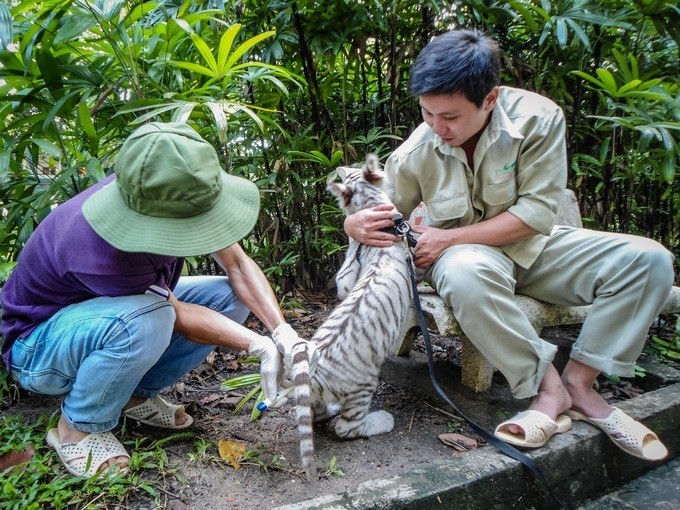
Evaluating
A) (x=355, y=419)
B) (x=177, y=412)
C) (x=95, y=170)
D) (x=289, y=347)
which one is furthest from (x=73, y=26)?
(x=355, y=419)

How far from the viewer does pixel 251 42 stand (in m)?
2.95

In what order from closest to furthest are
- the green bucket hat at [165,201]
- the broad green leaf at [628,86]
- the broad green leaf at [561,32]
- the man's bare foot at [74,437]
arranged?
the green bucket hat at [165,201] → the man's bare foot at [74,437] → the broad green leaf at [628,86] → the broad green leaf at [561,32]

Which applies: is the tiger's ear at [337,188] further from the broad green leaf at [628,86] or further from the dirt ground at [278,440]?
the broad green leaf at [628,86]

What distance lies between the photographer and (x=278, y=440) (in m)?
2.60

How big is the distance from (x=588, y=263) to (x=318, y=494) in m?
1.76

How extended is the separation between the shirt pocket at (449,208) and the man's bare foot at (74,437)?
6.62ft

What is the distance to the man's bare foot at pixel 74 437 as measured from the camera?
7.29 ft

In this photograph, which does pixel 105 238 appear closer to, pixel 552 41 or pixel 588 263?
pixel 588 263

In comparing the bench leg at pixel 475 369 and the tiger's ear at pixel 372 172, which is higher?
the tiger's ear at pixel 372 172

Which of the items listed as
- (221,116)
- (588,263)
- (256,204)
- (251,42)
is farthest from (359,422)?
(251,42)

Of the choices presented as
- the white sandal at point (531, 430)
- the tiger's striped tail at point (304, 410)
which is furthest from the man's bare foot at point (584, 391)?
the tiger's striped tail at point (304, 410)

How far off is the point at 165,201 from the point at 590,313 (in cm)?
209

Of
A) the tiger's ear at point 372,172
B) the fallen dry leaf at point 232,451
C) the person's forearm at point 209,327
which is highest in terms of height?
the tiger's ear at point 372,172

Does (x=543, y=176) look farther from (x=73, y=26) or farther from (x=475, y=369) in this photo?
(x=73, y=26)
